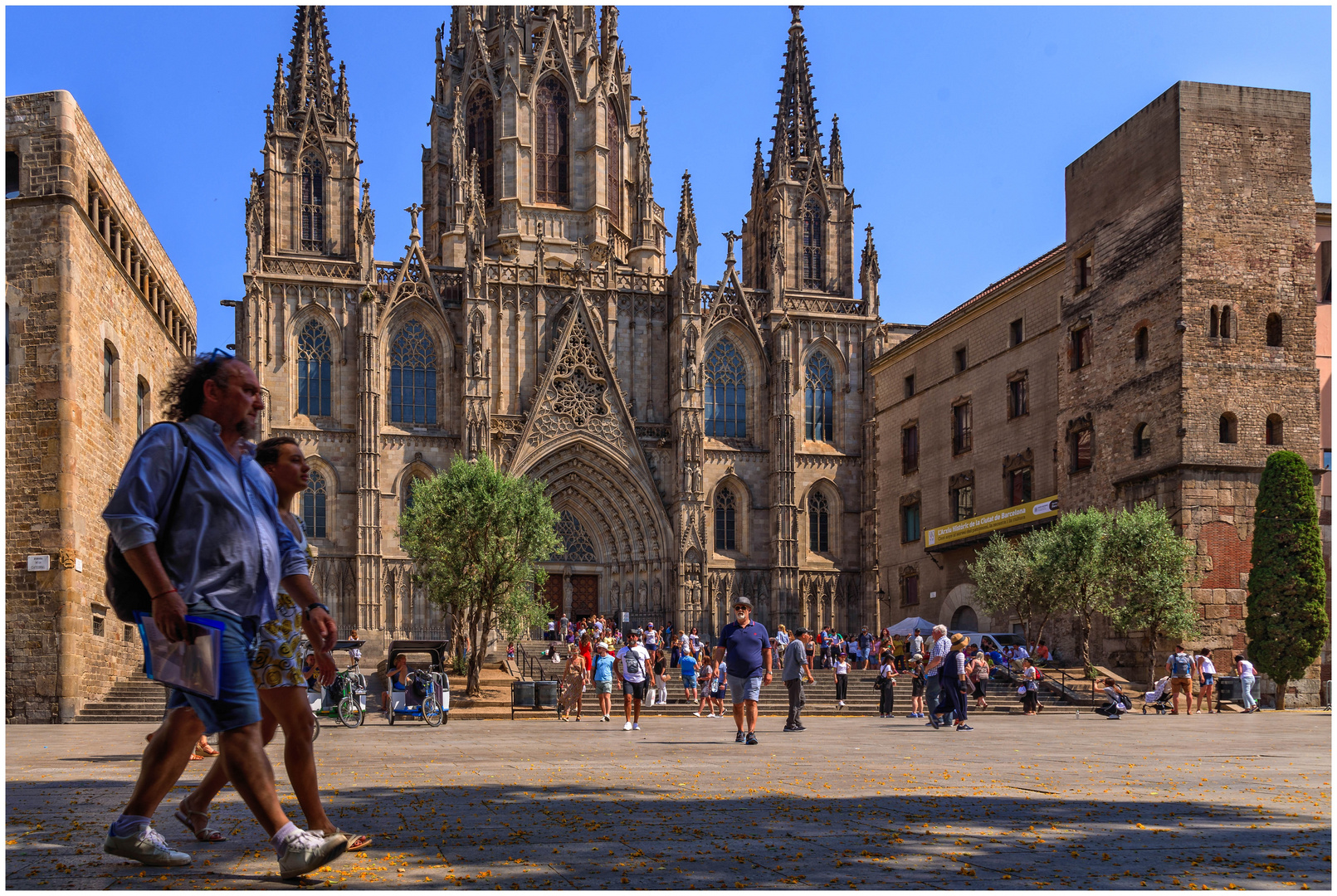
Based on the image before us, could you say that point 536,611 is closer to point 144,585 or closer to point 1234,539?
point 1234,539

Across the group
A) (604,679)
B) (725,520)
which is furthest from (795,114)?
(604,679)

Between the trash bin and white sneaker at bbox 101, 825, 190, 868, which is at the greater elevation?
white sneaker at bbox 101, 825, 190, 868

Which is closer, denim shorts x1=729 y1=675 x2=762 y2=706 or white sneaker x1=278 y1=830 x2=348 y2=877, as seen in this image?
white sneaker x1=278 y1=830 x2=348 y2=877

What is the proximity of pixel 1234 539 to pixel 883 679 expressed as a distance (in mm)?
11666

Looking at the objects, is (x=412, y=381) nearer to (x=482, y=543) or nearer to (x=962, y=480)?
(x=482, y=543)

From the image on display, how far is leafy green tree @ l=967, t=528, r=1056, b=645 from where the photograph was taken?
34.8 meters

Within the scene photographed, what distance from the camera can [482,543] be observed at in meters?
32.4

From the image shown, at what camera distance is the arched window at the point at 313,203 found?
49.7 m

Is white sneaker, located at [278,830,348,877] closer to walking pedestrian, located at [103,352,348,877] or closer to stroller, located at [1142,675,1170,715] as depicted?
walking pedestrian, located at [103,352,348,877]

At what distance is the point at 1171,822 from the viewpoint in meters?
7.21

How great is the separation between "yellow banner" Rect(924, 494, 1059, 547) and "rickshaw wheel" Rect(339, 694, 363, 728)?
78.3ft

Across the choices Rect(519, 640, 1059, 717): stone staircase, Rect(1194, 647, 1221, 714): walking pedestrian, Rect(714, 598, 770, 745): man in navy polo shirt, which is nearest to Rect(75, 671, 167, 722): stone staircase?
Rect(519, 640, 1059, 717): stone staircase

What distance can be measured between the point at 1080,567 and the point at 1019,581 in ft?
9.90

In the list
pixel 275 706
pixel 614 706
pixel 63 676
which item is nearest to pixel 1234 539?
pixel 614 706
